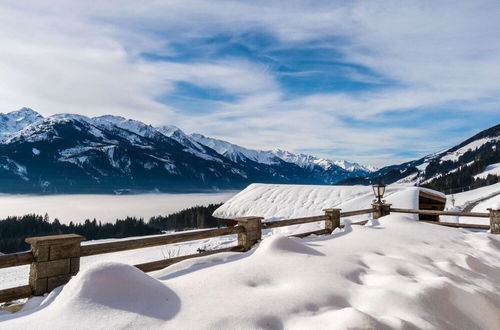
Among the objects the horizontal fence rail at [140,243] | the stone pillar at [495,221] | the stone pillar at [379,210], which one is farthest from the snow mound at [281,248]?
the stone pillar at [495,221]

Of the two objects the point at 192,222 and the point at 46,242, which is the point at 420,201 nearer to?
the point at 46,242

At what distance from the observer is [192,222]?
271 feet

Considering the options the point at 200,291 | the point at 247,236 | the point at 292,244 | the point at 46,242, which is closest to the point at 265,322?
the point at 200,291

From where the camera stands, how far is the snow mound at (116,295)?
3.54 m

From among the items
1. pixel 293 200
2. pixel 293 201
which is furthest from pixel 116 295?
pixel 293 200

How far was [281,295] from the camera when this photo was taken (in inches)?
160

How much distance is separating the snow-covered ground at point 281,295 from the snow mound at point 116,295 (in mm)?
11

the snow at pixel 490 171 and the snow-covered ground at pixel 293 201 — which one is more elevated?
the snow at pixel 490 171

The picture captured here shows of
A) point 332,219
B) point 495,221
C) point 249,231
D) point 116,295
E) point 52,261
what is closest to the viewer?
point 116,295

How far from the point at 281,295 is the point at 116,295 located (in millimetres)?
2073

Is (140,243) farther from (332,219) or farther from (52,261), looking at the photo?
(332,219)

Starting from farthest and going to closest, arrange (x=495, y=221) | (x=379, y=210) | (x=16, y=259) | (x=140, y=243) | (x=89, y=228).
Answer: (x=89, y=228) < (x=379, y=210) < (x=495, y=221) < (x=140, y=243) < (x=16, y=259)

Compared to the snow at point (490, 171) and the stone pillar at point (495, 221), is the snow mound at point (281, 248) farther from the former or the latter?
the snow at point (490, 171)

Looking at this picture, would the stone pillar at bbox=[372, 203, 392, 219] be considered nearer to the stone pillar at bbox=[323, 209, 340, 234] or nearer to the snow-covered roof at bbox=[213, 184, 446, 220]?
the stone pillar at bbox=[323, 209, 340, 234]
